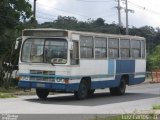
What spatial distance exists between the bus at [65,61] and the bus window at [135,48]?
2.80 m

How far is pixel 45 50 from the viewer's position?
2145 cm

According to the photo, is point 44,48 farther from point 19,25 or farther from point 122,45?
point 19,25

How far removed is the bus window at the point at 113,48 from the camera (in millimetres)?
25058

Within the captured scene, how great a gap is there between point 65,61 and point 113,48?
496cm

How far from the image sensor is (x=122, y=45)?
26469mm

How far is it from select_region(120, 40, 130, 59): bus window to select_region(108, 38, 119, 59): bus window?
0.54 meters

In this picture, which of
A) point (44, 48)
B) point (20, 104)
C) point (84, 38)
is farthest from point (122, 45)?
point (20, 104)

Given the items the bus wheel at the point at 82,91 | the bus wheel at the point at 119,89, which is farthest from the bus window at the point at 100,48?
the bus wheel at the point at 119,89

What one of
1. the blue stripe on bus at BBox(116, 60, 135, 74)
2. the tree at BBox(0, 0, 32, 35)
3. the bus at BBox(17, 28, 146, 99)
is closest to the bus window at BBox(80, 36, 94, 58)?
the bus at BBox(17, 28, 146, 99)

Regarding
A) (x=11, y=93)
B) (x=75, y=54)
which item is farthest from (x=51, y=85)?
(x=11, y=93)

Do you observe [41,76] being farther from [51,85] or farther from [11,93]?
[11,93]

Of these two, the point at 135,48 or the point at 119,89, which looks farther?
the point at 135,48

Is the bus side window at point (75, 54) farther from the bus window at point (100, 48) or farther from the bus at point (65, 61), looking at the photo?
the bus window at point (100, 48)

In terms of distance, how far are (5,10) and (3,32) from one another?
187cm
